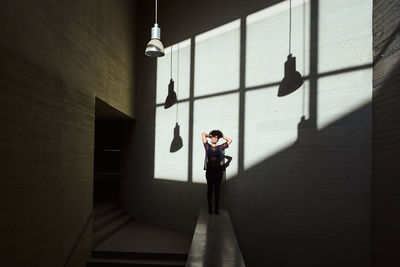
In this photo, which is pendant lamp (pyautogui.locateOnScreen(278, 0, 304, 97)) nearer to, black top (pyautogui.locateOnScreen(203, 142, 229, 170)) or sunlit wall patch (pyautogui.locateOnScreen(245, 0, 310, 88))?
sunlit wall patch (pyautogui.locateOnScreen(245, 0, 310, 88))

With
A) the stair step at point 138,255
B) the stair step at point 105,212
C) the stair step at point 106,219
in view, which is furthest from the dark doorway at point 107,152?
the stair step at point 138,255

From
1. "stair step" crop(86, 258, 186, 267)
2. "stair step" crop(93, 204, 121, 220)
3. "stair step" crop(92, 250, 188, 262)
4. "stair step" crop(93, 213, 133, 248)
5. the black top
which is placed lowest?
"stair step" crop(86, 258, 186, 267)

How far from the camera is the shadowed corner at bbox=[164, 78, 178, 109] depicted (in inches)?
232

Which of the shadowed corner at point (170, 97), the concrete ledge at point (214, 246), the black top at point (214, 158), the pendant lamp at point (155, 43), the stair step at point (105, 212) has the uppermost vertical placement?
the pendant lamp at point (155, 43)

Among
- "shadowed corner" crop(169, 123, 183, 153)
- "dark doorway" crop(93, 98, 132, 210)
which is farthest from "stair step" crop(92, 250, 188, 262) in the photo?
"shadowed corner" crop(169, 123, 183, 153)

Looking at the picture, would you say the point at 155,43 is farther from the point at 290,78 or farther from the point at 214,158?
the point at 290,78

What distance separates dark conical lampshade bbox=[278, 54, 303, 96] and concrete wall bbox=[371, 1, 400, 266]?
1.08 meters

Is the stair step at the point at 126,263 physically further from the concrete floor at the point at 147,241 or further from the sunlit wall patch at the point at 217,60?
the sunlit wall patch at the point at 217,60

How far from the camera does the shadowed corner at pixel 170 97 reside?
19.3 feet

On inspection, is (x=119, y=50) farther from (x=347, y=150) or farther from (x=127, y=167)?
(x=347, y=150)

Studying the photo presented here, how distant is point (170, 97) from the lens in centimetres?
595

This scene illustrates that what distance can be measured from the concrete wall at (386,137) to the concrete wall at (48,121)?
4.34 m

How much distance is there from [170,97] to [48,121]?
10.4 feet

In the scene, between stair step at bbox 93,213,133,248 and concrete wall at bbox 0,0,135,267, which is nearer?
concrete wall at bbox 0,0,135,267
